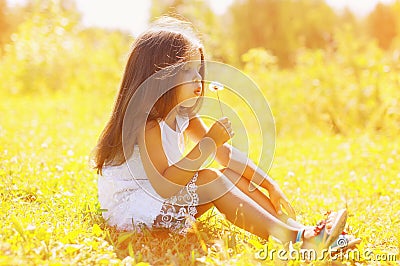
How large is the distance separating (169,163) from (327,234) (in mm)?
720

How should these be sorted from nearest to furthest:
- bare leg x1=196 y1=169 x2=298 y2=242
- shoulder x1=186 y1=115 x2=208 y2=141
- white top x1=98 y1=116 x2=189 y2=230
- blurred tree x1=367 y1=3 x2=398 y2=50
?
bare leg x1=196 y1=169 x2=298 y2=242 → white top x1=98 y1=116 x2=189 y2=230 → shoulder x1=186 y1=115 x2=208 y2=141 → blurred tree x1=367 y1=3 x2=398 y2=50

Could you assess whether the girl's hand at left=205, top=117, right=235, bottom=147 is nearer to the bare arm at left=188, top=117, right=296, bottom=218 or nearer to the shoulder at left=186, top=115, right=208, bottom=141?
the bare arm at left=188, top=117, right=296, bottom=218

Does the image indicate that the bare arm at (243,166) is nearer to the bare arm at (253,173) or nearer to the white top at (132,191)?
the bare arm at (253,173)

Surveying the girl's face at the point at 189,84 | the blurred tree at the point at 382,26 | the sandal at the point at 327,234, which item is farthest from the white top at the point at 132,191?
the blurred tree at the point at 382,26

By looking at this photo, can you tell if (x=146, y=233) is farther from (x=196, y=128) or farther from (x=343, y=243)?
(x=343, y=243)

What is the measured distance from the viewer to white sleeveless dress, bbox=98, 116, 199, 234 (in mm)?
2221

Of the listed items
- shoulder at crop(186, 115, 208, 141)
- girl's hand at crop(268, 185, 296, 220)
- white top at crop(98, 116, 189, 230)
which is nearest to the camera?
white top at crop(98, 116, 189, 230)

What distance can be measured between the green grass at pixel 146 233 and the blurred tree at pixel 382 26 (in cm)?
1437

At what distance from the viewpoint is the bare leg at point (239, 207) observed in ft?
6.98

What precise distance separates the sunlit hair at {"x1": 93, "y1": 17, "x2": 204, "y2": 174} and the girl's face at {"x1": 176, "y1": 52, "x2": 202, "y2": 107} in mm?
27

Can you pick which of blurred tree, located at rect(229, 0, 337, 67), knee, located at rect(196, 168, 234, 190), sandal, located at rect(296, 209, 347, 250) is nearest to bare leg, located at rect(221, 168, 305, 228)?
knee, located at rect(196, 168, 234, 190)

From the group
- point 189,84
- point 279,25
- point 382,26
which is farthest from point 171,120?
point 382,26

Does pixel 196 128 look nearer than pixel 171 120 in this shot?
No

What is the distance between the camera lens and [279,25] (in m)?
15.4
